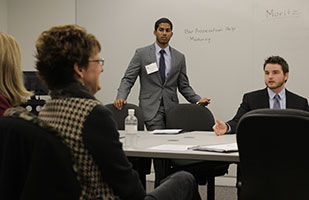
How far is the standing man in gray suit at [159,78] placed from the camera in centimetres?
439

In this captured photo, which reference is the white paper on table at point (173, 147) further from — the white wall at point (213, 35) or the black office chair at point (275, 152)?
the white wall at point (213, 35)

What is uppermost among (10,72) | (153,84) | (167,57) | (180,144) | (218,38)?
(218,38)

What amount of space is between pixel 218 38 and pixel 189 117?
1667 millimetres

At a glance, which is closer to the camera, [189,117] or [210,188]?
[210,188]

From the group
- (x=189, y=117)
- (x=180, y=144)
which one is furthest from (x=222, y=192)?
(x=180, y=144)

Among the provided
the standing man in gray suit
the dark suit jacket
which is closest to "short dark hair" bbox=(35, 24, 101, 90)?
the dark suit jacket

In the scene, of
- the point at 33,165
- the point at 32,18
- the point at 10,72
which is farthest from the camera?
the point at 32,18

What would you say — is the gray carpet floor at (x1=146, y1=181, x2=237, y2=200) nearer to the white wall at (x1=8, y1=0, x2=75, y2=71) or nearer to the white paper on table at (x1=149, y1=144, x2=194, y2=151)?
the white paper on table at (x1=149, y1=144, x2=194, y2=151)

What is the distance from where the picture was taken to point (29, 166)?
119 cm

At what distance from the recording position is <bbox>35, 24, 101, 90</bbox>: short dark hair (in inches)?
54.9

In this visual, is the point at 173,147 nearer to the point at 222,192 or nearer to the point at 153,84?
the point at 153,84

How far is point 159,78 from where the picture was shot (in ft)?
14.6

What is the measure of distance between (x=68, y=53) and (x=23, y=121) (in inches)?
11.9

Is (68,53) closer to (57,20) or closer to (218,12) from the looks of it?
(218,12)
